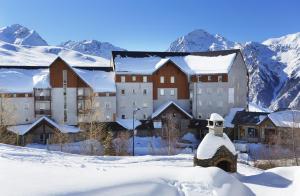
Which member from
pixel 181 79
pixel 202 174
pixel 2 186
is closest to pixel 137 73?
pixel 181 79

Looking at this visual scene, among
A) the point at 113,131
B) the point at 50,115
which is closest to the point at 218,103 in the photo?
the point at 113,131

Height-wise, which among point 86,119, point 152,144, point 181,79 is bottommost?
point 152,144

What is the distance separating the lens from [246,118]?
5803 centimetres

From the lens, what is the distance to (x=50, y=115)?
192ft

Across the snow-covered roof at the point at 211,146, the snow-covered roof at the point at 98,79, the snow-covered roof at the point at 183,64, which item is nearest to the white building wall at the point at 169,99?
the snow-covered roof at the point at 183,64

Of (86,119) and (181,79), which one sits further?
(181,79)

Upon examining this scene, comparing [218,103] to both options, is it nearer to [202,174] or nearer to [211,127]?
[211,127]

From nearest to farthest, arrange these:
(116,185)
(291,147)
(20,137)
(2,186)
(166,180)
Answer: (2,186), (116,185), (166,180), (291,147), (20,137)

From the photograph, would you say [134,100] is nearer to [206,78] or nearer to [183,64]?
[183,64]

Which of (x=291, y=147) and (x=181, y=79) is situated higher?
(x=181, y=79)

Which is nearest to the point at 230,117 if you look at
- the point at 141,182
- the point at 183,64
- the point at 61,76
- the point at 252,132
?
the point at 252,132

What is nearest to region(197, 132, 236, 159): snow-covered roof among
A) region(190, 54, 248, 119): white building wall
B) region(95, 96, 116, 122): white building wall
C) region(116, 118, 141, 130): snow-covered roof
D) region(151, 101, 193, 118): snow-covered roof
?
region(116, 118, 141, 130): snow-covered roof

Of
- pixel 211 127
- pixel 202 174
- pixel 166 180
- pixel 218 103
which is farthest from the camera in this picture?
pixel 218 103

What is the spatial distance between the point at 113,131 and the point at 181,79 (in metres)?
14.7
